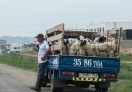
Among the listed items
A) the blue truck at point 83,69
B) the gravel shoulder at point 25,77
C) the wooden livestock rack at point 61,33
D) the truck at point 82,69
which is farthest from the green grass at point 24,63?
the blue truck at point 83,69

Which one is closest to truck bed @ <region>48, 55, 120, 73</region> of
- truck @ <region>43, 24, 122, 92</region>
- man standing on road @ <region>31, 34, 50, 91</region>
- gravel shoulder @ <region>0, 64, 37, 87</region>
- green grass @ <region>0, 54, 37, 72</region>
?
truck @ <region>43, 24, 122, 92</region>

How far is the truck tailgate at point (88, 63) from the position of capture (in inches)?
406

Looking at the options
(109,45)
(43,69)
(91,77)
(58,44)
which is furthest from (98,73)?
(43,69)

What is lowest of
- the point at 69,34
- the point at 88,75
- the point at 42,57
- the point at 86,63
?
the point at 88,75

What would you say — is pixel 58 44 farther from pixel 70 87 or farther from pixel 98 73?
pixel 70 87

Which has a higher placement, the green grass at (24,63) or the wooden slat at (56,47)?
the wooden slat at (56,47)

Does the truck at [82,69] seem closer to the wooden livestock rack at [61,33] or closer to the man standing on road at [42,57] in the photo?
the wooden livestock rack at [61,33]

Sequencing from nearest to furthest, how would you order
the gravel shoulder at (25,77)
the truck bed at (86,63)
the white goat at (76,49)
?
the truck bed at (86,63) → the white goat at (76,49) → the gravel shoulder at (25,77)

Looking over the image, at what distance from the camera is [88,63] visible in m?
10.4

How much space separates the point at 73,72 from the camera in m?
10.4

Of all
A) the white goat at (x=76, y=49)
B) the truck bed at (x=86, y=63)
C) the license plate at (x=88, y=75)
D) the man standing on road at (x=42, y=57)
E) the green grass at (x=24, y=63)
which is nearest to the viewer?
the truck bed at (x=86, y=63)

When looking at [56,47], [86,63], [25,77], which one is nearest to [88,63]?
[86,63]

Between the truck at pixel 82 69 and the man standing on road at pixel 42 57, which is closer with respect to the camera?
the truck at pixel 82 69

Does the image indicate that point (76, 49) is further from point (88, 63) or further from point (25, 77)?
point (25, 77)
